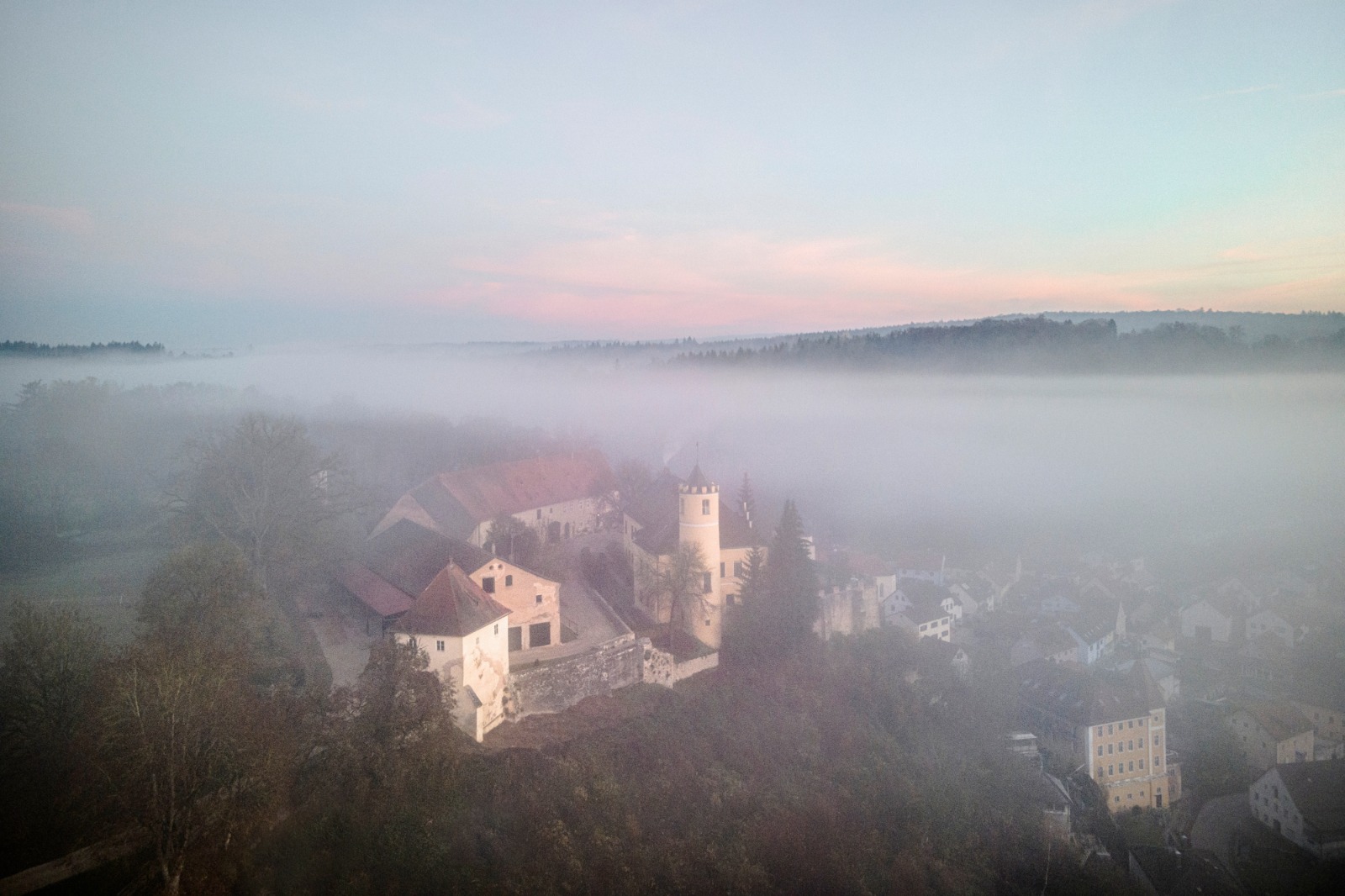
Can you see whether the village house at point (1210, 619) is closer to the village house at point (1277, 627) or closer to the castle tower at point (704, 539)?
the village house at point (1277, 627)

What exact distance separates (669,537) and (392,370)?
57.8 meters

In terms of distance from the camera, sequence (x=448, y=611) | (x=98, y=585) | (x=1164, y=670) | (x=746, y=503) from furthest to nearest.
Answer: (x=1164, y=670), (x=746, y=503), (x=98, y=585), (x=448, y=611)

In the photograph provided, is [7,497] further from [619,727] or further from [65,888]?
[619,727]

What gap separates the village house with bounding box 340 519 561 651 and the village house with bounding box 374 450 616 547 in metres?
3.66

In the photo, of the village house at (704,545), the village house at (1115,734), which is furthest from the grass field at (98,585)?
the village house at (1115,734)

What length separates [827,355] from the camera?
8056 cm

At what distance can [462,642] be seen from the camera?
19531 millimetres

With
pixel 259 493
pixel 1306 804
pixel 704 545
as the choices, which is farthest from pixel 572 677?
pixel 1306 804

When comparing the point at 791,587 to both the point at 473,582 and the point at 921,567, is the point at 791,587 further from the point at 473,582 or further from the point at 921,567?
the point at 921,567

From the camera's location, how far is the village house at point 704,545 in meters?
30.4

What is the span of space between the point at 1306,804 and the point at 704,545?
30.6m

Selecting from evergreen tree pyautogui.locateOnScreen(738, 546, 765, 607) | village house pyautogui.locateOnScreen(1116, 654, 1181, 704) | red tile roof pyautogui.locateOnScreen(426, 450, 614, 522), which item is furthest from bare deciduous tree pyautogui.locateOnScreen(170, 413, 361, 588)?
village house pyautogui.locateOnScreen(1116, 654, 1181, 704)

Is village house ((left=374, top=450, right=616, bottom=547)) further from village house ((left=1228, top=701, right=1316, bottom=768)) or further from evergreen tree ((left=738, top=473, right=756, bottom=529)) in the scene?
village house ((left=1228, top=701, right=1316, bottom=768))

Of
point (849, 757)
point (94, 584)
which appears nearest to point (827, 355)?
point (849, 757)
